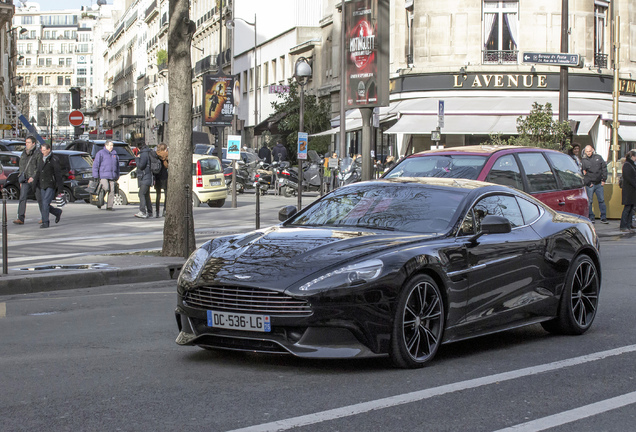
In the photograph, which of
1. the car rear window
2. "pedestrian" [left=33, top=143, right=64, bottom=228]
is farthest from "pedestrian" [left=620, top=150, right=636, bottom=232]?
"pedestrian" [left=33, top=143, right=64, bottom=228]

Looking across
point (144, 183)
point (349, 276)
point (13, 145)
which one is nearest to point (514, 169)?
point (349, 276)

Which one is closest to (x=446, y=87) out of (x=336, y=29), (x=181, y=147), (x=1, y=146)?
(x=336, y=29)

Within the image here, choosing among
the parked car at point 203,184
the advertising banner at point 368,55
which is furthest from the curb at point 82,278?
the parked car at point 203,184

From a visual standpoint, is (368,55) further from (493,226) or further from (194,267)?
(194,267)

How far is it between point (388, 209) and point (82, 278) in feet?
19.7

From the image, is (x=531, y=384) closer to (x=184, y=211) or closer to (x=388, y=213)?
(x=388, y=213)

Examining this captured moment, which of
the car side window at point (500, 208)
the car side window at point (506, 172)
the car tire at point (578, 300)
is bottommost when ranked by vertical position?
the car tire at point (578, 300)

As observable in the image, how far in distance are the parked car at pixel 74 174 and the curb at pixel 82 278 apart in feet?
59.0

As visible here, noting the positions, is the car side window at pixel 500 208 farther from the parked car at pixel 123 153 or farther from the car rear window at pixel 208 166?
the parked car at pixel 123 153

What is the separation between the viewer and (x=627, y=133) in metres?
37.3

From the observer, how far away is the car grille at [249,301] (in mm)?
6359

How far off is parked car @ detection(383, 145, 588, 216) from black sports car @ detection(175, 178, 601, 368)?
4.84 metres

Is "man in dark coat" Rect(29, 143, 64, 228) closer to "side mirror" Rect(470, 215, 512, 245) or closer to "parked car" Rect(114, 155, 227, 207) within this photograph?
"parked car" Rect(114, 155, 227, 207)

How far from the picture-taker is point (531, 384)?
6.34 meters
